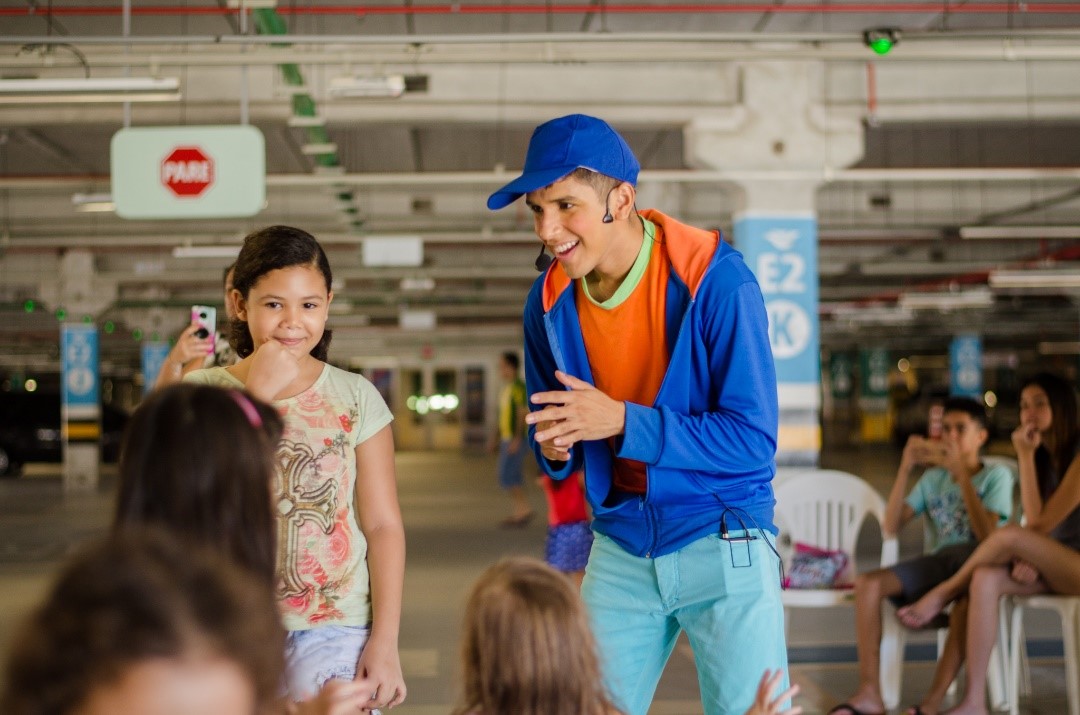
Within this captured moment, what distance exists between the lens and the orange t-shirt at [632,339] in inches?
82.4

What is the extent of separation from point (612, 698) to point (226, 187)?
5.57 m

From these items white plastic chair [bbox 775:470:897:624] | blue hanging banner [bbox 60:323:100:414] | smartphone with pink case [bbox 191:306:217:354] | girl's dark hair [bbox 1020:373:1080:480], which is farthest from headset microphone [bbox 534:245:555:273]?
blue hanging banner [bbox 60:323:100:414]

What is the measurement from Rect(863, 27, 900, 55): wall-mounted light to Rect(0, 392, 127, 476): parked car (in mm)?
16897

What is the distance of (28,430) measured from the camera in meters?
20.3

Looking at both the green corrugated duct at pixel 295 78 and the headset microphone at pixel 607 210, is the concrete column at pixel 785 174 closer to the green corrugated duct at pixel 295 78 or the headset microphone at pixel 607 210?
the green corrugated duct at pixel 295 78

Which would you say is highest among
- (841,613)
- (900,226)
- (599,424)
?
(900,226)

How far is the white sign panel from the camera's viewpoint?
6539mm

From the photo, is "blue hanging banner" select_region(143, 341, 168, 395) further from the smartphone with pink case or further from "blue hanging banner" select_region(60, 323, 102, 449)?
the smartphone with pink case

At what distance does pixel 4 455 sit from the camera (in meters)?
20.0

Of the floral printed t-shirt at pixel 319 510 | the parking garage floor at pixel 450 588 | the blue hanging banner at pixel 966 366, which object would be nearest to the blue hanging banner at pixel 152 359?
the parking garage floor at pixel 450 588

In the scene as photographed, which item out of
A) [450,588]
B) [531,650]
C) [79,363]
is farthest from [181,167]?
[79,363]

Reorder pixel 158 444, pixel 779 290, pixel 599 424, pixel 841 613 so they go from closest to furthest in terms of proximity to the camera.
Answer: pixel 158 444, pixel 599 424, pixel 841 613, pixel 779 290

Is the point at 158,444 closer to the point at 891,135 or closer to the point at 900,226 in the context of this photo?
the point at 891,135

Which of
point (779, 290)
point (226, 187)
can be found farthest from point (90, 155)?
point (779, 290)
